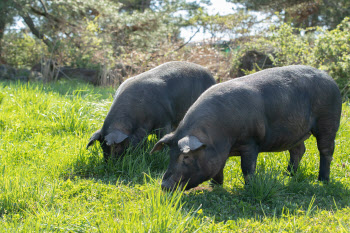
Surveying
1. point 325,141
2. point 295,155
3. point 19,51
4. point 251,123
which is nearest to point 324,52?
point 295,155

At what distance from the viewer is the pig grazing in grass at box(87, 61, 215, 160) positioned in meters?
5.51

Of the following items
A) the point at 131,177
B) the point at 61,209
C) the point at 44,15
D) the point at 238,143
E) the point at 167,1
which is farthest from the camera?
the point at 167,1

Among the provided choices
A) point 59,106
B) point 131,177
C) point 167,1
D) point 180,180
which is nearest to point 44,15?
point 167,1

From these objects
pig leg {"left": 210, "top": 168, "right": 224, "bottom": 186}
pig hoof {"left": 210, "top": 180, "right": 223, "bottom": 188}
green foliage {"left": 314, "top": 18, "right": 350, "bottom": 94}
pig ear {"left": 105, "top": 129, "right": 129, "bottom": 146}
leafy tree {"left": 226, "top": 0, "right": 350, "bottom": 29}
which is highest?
leafy tree {"left": 226, "top": 0, "right": 350, "bottom": 29}

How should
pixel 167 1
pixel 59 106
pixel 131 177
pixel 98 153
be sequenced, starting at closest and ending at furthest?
pixel 131 177 < pixel 98 153 < pixel 59 106 < pixel 167 1

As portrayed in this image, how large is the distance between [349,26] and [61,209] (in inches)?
399

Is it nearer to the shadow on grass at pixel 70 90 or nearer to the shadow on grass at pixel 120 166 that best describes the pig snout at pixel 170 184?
the shadow on grass at pixel 120 166

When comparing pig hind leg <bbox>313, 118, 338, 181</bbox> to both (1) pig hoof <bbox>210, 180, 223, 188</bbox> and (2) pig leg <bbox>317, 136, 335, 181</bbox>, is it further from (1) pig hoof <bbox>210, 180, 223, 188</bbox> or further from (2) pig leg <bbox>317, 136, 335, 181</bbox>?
(1) pig hoof <bbox>210, 180, 223, 188</bbox>

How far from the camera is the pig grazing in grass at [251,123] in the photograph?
163 inches

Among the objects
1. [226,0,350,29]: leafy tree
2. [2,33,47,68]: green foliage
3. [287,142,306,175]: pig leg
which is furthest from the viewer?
[2,33,47,68]: green foliage

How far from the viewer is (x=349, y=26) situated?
11.0 m

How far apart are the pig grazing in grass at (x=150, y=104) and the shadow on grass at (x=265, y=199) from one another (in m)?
1.46

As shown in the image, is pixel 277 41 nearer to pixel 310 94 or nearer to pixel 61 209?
pixel 310 94

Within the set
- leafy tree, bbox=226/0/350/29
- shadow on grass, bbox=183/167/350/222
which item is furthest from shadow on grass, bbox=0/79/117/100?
Answer: leafy tree, bbox=226/0/350/29
